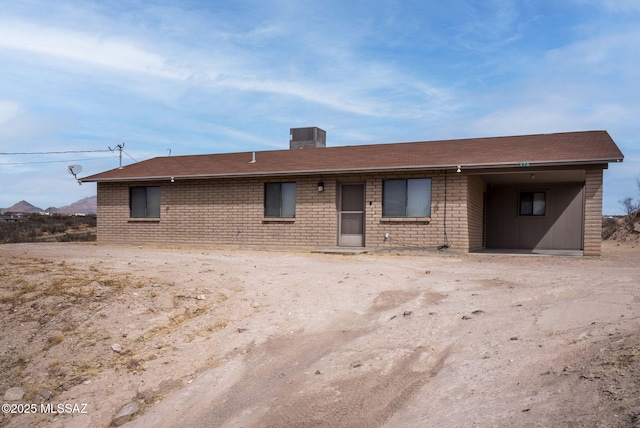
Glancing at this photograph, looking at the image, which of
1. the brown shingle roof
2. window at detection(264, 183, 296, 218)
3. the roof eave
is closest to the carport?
the brown shingle roof

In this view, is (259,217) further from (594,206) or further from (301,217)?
(594,206)

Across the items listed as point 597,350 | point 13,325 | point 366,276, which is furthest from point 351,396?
point 366,276

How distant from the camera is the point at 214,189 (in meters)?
20.3

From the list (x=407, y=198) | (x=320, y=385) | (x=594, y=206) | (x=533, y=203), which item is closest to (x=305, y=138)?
(x=407, y=198)

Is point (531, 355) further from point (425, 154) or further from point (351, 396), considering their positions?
point (425, 154)

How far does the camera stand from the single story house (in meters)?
17.0

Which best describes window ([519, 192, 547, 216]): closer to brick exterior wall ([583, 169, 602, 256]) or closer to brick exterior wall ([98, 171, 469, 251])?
brick exterior wall ([583, 169, 602, 256])

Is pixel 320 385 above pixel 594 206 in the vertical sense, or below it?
below

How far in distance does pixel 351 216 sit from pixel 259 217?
3349mm

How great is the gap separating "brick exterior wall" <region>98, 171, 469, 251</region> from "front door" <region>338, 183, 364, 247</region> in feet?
0.91

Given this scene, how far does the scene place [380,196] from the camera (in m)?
18.0

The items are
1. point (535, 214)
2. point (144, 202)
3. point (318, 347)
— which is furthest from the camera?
point (144, 202)

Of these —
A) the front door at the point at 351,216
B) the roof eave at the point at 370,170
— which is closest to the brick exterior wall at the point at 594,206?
the roof eave at the point at 370,170

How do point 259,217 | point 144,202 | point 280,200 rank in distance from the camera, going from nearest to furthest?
point 280,200
point 259,217
point 144,202
